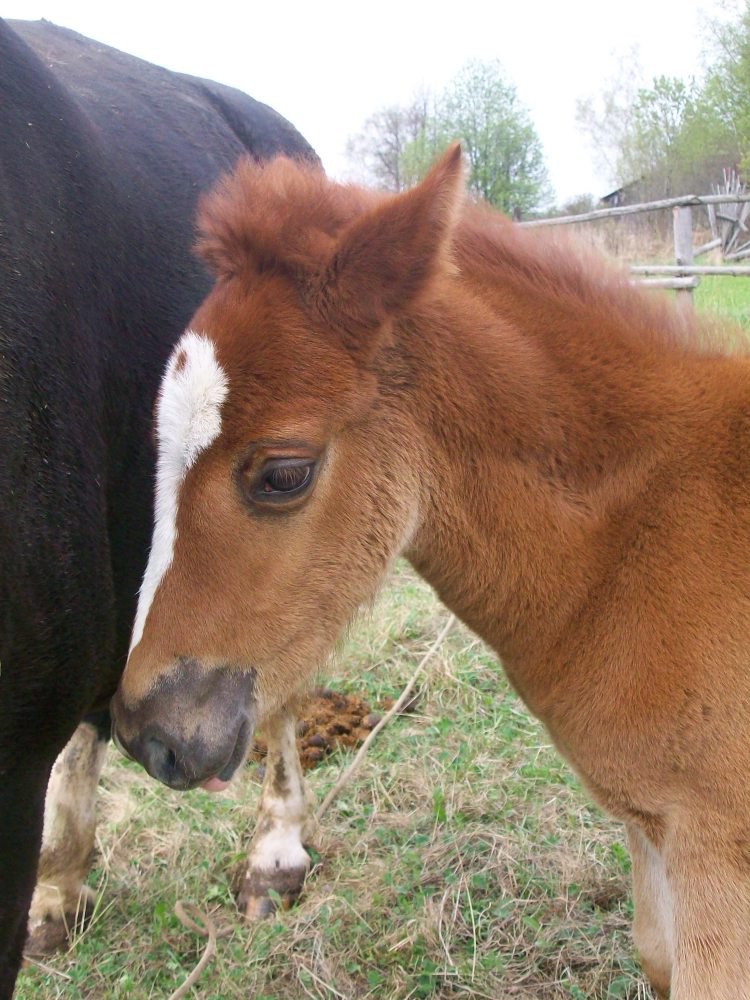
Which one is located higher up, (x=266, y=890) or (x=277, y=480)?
(x=277, y=480)

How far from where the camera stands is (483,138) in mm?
29734

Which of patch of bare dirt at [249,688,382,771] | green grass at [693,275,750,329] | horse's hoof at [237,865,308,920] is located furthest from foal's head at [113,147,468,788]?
green grass at [693,275,750,329]

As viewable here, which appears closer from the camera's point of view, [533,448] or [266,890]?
[533,448]

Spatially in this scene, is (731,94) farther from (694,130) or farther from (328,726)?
(328,726)

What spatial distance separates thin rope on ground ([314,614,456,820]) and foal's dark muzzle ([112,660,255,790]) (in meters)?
1.65

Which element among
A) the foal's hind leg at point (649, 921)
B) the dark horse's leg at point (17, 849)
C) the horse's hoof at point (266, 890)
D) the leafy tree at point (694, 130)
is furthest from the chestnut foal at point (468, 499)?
the leafy tree at point (694, 130)

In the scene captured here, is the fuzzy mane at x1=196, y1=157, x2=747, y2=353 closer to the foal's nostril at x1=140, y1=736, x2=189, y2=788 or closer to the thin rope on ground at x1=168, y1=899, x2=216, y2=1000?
the foal's nostril at x1=140, y1=736, x2=189, y2=788

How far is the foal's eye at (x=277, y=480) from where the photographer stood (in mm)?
1568

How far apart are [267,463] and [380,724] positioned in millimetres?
2167

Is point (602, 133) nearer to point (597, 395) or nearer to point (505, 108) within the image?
point (505, 108)

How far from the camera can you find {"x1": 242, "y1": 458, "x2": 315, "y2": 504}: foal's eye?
157cm

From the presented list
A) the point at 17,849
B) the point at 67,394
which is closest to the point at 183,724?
the point at 17,849

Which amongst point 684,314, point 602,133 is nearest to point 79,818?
point 684,314

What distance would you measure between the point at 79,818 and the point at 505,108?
111ft
